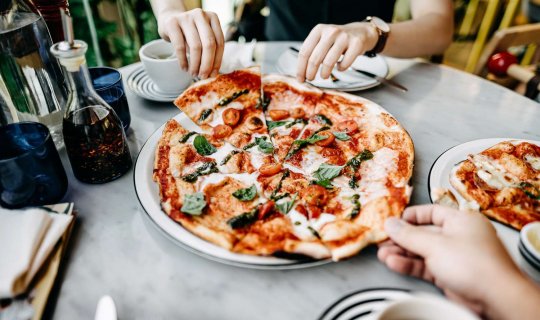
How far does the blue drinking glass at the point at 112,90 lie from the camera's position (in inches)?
58.5

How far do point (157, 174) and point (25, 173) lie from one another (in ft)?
1.24

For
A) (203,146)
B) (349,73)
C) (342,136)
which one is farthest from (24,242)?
(349,73)

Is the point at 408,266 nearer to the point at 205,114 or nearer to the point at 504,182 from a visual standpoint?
the point at 504,182

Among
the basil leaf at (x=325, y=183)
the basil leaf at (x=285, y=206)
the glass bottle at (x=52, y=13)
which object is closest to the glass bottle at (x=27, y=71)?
the glass bottle at (x=52, y=13)

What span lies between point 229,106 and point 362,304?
1.14 meters

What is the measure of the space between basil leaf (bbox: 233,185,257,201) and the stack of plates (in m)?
0.78

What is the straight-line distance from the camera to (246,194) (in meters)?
1.28

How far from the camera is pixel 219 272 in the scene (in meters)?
1.05

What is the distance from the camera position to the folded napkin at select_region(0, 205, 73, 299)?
0.89 meters

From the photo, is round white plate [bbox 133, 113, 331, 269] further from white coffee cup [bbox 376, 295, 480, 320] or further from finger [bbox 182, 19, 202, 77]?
finger [bbox 182, 19, 202, 77]

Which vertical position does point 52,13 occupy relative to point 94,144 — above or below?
above

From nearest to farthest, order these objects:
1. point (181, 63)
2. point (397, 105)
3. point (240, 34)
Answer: point (181, 63), point (397, 105), point (240, 34)

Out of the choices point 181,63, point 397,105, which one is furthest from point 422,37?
point 181,63

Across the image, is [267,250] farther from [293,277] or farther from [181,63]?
[181,63]
